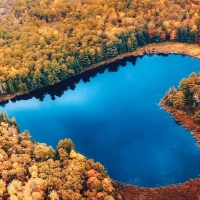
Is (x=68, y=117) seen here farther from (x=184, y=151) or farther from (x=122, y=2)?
(x=122, y=2)

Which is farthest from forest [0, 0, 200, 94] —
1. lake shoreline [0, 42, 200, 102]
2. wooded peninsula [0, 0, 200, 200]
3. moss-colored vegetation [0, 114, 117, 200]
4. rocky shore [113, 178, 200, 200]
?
rocky shore [113, 178, 200, 200]

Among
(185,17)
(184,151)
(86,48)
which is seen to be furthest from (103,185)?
(185,17)

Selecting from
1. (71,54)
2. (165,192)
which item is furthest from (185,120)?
(71,54)

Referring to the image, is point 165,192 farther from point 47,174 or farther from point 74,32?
point 74,32

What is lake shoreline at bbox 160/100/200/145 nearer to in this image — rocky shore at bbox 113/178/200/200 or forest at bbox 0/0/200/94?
rocky shore at bbox 113/178/200/200

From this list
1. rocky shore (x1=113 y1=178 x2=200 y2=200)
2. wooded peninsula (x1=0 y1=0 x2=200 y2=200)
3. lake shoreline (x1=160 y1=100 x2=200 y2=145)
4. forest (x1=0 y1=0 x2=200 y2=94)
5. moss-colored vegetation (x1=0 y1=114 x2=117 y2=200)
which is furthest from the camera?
forest (x1=0 y1=0 x2=200 y2=94)
